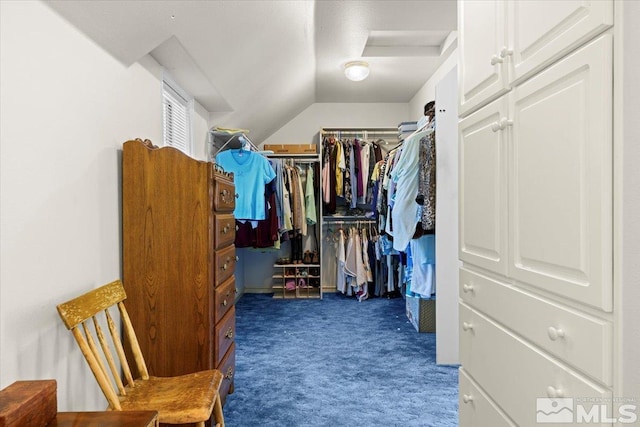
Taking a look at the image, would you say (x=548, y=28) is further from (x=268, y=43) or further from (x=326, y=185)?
(x=326, y=185)

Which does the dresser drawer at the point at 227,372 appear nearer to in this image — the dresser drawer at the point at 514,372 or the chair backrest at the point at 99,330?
the chair backrest at the point at 99,330

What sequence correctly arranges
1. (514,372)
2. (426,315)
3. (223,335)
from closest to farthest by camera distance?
(514,372)
(223,335)
(426,315)

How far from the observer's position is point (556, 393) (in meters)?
0.91

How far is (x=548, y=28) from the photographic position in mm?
929

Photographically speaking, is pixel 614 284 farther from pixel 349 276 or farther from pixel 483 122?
pixel 349 276

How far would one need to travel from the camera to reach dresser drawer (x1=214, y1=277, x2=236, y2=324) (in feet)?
6.09

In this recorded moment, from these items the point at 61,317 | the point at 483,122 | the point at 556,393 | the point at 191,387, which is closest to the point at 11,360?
the point at 61,317

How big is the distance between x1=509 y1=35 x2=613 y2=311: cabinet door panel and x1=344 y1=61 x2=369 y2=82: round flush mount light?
268cm

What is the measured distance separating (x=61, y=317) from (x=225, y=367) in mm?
932

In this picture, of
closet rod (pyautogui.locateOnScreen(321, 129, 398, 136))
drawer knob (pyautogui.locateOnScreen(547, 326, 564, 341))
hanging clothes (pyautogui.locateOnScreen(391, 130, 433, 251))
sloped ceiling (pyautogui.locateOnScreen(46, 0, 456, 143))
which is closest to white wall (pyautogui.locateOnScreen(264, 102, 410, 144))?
closet rod (pyautogui.locateOnScreen(321, 129, 398, 136))

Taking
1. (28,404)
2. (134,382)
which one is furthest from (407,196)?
(28,404)

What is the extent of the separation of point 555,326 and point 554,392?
0.52 ft

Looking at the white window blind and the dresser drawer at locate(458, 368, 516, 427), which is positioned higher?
the white window blind

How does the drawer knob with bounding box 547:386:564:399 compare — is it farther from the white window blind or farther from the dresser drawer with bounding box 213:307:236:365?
the white window blind
